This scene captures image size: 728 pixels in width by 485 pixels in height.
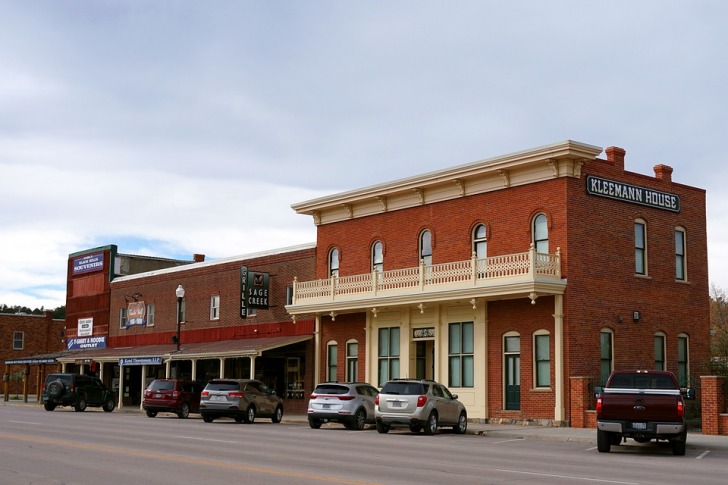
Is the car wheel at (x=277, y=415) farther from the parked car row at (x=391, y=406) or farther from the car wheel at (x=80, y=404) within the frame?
the car wheel at (x=80, y=404)

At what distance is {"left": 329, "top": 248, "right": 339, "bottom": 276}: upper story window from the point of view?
1674 inches

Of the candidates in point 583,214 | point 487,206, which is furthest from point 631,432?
point 487,206

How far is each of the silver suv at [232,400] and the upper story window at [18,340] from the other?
170 feet

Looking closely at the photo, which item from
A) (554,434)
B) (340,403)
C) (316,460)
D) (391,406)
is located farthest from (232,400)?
(316,460)

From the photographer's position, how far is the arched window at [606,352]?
32.9 metres

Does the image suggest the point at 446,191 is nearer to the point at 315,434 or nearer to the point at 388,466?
the point at 315,434

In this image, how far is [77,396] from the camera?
43.8m

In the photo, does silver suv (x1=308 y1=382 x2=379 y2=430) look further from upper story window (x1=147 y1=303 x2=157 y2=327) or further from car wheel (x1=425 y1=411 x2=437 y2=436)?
upper story window (x1=147 y1=303 x2=157 y2=327)

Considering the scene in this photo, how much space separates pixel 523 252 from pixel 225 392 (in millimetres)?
11362

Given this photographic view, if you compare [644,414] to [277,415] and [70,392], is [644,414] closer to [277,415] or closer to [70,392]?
[277,415]

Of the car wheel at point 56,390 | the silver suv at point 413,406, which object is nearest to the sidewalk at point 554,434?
the silver suv at point 413,406

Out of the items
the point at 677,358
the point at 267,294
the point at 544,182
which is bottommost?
the point at 677,358

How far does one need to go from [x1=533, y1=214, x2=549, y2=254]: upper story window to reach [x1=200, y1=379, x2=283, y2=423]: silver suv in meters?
11.1

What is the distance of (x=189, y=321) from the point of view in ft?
170
